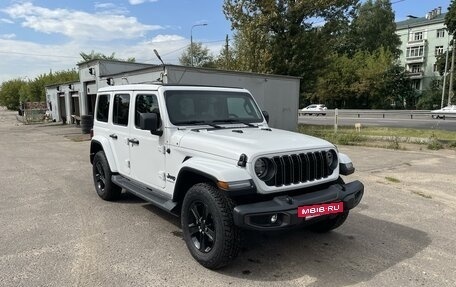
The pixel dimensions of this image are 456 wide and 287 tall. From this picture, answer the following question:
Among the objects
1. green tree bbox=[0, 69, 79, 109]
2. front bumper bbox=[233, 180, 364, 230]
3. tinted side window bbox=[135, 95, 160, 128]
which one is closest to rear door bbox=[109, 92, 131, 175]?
tinted side window bbox=[135, 95, 160, 128]

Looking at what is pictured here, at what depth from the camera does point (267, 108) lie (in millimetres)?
19281

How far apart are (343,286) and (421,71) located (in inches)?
2940

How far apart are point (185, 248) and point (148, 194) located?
3.26 feet

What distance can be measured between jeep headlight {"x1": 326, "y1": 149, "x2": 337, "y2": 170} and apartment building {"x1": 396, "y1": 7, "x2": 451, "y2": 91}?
68.0m

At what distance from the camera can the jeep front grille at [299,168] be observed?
13.1 feet

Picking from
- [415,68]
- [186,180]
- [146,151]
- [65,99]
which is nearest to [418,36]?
[415,68]

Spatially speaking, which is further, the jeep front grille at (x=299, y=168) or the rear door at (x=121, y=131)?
the rear door at (x=121, y=131)

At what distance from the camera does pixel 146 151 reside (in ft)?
17.4

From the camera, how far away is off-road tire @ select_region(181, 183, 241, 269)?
382 cm

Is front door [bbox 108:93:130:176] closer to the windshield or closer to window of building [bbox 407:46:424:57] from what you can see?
Result: the windshield

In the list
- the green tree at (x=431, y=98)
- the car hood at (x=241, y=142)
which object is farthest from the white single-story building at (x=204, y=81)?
the green tree at (x=431, y=98)

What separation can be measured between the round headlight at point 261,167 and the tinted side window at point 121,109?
271 centimetres

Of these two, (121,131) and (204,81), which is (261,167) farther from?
(204,81)

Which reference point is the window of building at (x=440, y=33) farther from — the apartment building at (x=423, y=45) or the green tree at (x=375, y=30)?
the green tree at (x=375, y=30)
